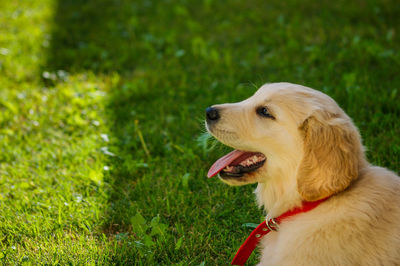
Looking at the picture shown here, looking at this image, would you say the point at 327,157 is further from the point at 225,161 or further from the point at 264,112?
the point at 225,161

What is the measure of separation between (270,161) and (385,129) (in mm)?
1930

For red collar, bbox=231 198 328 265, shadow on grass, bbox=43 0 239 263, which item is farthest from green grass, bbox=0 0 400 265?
red collar, bbox=231 198 328 265

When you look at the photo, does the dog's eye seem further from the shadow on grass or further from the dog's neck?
the shadow on grass

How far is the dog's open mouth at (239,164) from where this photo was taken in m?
2.57

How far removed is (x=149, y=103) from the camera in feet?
15.9

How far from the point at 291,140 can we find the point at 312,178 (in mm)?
282

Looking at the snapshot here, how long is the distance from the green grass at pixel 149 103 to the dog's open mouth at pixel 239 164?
579 millimetres

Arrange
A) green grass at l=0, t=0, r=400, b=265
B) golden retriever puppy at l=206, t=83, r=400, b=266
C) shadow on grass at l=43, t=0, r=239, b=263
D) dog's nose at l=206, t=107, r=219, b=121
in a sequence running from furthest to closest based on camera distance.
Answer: shadow on grass at l=43, t=0, r=239, b=263
green grass at l=0, t=0, r=400, b=265
dog's nose at l=206, t=107, r=219, b=121
golden retriever puppy at l=206, t=83, r=400, b=266

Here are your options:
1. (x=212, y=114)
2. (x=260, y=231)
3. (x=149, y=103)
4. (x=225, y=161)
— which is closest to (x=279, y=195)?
(x=260, y=231)

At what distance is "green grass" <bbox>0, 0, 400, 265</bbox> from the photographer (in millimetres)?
3010

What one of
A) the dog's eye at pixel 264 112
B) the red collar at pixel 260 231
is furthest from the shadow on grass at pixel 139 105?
the dog's eye at pixel 264 112

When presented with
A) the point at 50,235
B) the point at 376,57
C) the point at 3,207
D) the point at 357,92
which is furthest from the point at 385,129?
the point at 3,207

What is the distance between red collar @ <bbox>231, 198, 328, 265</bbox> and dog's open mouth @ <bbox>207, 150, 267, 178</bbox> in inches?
13.0

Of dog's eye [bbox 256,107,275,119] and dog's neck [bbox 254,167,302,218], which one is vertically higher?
dog's eye [bbox 256,107,275,119]
